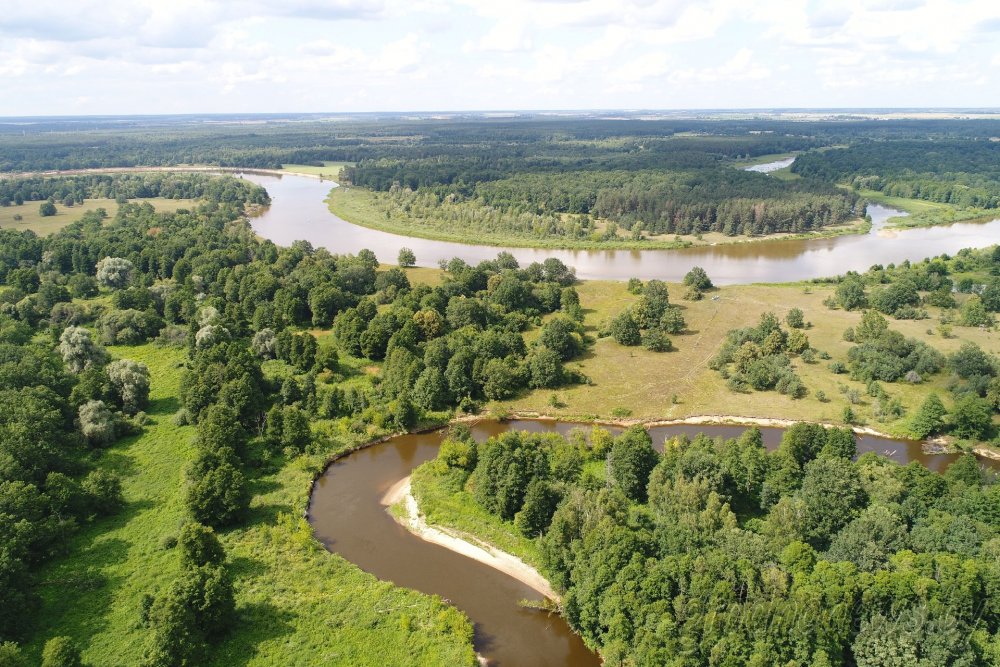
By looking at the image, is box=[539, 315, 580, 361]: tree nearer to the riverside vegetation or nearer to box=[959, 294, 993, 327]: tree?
the riverside vegetation

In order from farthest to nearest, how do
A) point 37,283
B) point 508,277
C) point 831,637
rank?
point 37,283 → point 508,277 → point 831,637

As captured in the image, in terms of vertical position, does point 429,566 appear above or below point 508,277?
below

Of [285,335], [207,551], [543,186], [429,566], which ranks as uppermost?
[543,186]

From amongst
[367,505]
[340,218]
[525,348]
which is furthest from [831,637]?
[340,218]

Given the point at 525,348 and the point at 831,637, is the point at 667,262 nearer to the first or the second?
the point at 525,348

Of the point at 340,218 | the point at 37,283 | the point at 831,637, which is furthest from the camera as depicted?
the point at 340,218

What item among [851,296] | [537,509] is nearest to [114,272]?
[537,509]

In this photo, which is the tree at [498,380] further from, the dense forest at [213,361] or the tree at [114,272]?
the tree at [114,272]
